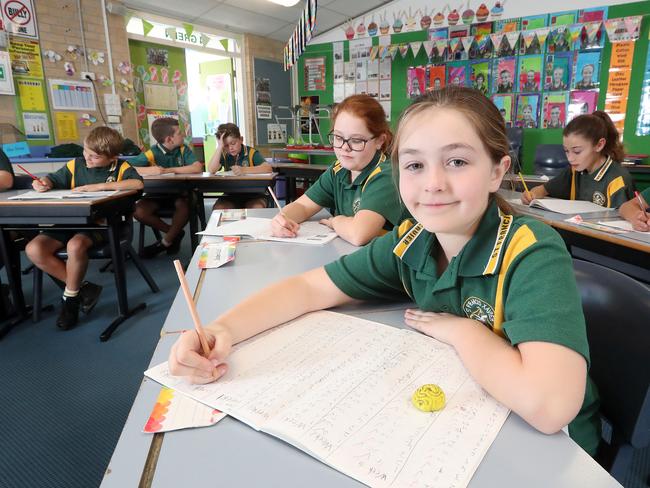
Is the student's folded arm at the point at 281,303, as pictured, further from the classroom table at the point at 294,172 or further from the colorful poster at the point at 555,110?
the colorful poster at the point at 555,110

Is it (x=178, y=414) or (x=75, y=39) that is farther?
(x=75, y=39)

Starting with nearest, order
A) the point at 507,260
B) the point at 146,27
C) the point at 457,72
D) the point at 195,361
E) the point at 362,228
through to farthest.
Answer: the point at 195,361
the point at 507,260
the point at 362,228
the point at 457,72
the point at 146,27

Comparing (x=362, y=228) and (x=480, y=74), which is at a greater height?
(x=480, y=74)

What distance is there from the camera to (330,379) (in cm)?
57

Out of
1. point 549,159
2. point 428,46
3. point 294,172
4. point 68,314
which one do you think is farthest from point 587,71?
point 68,314

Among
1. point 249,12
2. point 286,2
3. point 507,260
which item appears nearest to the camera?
point 507,260

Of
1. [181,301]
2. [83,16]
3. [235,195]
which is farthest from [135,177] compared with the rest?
[83,16]

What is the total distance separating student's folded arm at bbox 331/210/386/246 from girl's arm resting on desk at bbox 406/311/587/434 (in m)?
0.74

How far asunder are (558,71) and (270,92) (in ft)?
12.7

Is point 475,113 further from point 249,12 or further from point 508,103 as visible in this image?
point 249,12

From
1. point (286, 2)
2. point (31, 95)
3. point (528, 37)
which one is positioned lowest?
point (31, 95)

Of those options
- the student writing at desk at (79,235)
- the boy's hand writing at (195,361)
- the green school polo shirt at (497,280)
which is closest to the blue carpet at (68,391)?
the student writing at desk at (79,235)

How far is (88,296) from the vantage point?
2428mm

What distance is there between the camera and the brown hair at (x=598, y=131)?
213cm
